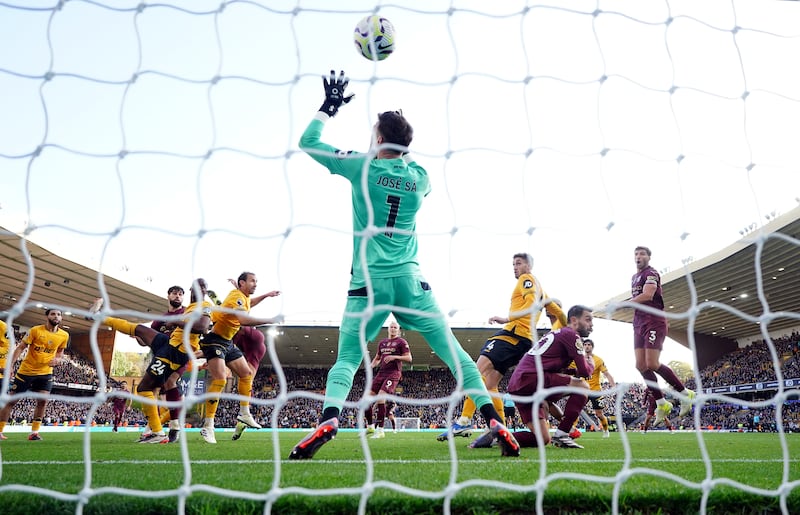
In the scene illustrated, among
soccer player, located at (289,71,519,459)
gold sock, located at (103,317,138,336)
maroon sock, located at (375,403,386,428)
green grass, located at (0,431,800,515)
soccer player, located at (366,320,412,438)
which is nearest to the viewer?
green grass, located at (0,431,800,515)

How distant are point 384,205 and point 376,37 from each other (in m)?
1.32

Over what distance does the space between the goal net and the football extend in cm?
23

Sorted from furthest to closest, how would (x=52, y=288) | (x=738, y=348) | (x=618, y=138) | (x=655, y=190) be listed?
(x=738, y=348) → (x=52, y=288) → (x=655, y=190) → (x=618, y=138)

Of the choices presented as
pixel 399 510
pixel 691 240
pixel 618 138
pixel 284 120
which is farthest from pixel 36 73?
pixel 691 240

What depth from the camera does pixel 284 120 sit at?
302 centimetres

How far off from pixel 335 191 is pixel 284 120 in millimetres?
722

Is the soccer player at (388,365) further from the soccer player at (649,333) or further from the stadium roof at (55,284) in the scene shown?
the stadium roof at (55,284)

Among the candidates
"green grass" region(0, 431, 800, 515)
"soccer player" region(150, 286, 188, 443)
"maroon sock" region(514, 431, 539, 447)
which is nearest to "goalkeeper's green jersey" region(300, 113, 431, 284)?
"green grass" region(0, 431, 800, 515)

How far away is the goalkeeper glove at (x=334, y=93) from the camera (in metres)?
3.27

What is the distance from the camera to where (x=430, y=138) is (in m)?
3.36

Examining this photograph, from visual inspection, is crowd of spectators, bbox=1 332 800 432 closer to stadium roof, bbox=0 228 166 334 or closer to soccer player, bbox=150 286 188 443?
stadium roof, bbox=0 228 166 334

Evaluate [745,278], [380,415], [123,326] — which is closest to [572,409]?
[380,415]

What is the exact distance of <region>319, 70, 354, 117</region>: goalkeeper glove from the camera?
327cm

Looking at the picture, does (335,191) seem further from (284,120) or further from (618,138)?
(618,138)
